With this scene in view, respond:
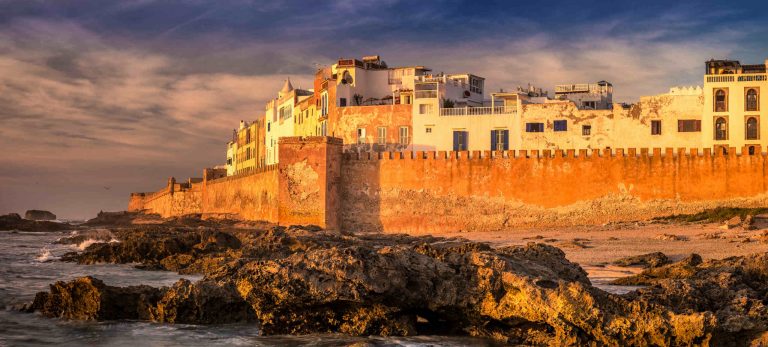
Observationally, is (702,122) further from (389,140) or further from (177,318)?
(177,318)

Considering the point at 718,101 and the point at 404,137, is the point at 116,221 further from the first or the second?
the point at 718,101

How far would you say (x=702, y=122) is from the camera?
35406mm

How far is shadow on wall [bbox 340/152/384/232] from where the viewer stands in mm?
37125

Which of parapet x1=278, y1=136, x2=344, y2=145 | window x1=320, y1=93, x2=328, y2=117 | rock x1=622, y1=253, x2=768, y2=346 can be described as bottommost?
rock x1=622, y1=253, x2=768, y2=346

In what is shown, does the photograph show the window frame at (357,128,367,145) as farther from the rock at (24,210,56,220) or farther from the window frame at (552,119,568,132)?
the rock at (24,210,56,220)

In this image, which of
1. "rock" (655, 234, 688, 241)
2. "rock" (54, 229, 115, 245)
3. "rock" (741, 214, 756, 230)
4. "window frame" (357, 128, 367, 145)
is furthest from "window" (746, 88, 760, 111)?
"rock" (54, 229, 115, 245)

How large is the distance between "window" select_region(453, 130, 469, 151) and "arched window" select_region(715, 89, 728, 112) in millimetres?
10731

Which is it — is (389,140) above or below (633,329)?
above

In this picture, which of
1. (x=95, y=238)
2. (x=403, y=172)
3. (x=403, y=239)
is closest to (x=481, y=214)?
(x=403, y=172)

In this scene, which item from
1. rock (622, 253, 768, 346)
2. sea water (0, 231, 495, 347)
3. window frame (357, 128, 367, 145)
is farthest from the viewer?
window frame (357, 128, 367, 145)

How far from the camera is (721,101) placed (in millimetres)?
35062

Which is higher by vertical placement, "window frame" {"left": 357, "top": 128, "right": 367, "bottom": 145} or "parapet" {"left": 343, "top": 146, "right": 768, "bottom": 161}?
"window frame" {"left": 357, "top": 128, "right": 367, "bottom": 145}

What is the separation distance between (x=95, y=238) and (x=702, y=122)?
26892 millimetres

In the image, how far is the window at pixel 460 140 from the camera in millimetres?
39844
